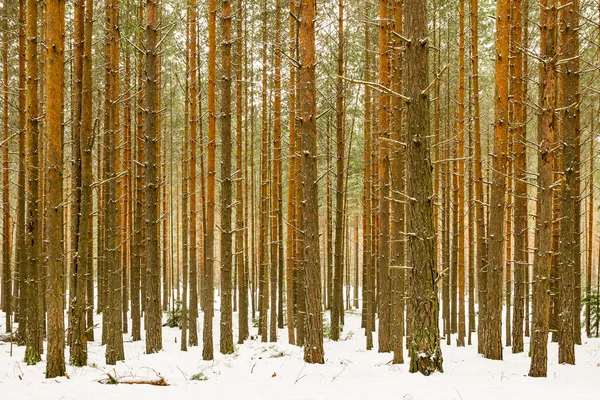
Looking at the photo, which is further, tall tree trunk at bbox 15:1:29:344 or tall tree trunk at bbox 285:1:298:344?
tall tree trunk at bbox 285:1:298:344

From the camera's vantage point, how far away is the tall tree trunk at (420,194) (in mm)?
6195

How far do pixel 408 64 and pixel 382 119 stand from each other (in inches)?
145

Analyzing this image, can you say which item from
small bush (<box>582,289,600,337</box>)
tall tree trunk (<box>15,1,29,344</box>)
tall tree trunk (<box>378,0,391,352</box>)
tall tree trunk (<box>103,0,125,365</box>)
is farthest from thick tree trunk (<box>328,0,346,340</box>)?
small bush (<box>582,289,600,337</box>)

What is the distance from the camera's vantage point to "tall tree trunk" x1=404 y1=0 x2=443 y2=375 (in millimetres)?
6195

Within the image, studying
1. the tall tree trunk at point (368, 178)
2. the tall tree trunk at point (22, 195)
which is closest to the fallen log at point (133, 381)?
the tall tree trunk at point (22, 195)

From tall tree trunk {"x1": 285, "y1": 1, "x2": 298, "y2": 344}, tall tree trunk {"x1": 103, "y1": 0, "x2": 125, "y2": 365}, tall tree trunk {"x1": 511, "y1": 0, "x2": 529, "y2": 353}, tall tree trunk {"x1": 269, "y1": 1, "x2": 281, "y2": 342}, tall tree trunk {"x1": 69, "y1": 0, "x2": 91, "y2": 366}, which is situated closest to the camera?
tall tree trunk {"x1": 69, "y1": 0, "x2": 91, "y2": 366}

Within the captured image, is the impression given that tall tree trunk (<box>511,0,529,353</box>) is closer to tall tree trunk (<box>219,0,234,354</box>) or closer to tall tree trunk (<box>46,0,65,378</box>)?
tall tree trunk (<box>219,0,234,354</box>)

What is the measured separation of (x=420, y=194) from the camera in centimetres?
621

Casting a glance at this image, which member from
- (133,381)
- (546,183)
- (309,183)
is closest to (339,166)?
(309,183)

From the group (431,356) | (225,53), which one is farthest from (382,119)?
(431,356)

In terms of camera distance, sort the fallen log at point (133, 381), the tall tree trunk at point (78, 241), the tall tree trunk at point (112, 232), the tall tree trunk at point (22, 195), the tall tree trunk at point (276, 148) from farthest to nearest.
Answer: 1. the tall tree trunk at point (276, 148)
2. the tall tree trunk at point (22, 195)
3. the tall tree trunk at point (112, 232)
4. the tall tree trunk at point (78, 241)
5. the fallen log at point (133, 381)

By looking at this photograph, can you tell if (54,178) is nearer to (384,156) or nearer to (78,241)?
(78,241)

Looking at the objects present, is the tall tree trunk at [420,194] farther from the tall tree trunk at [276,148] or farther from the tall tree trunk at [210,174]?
the tall tree trunk at [276,148]

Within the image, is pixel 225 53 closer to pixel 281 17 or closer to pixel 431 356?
pixel 281 17
